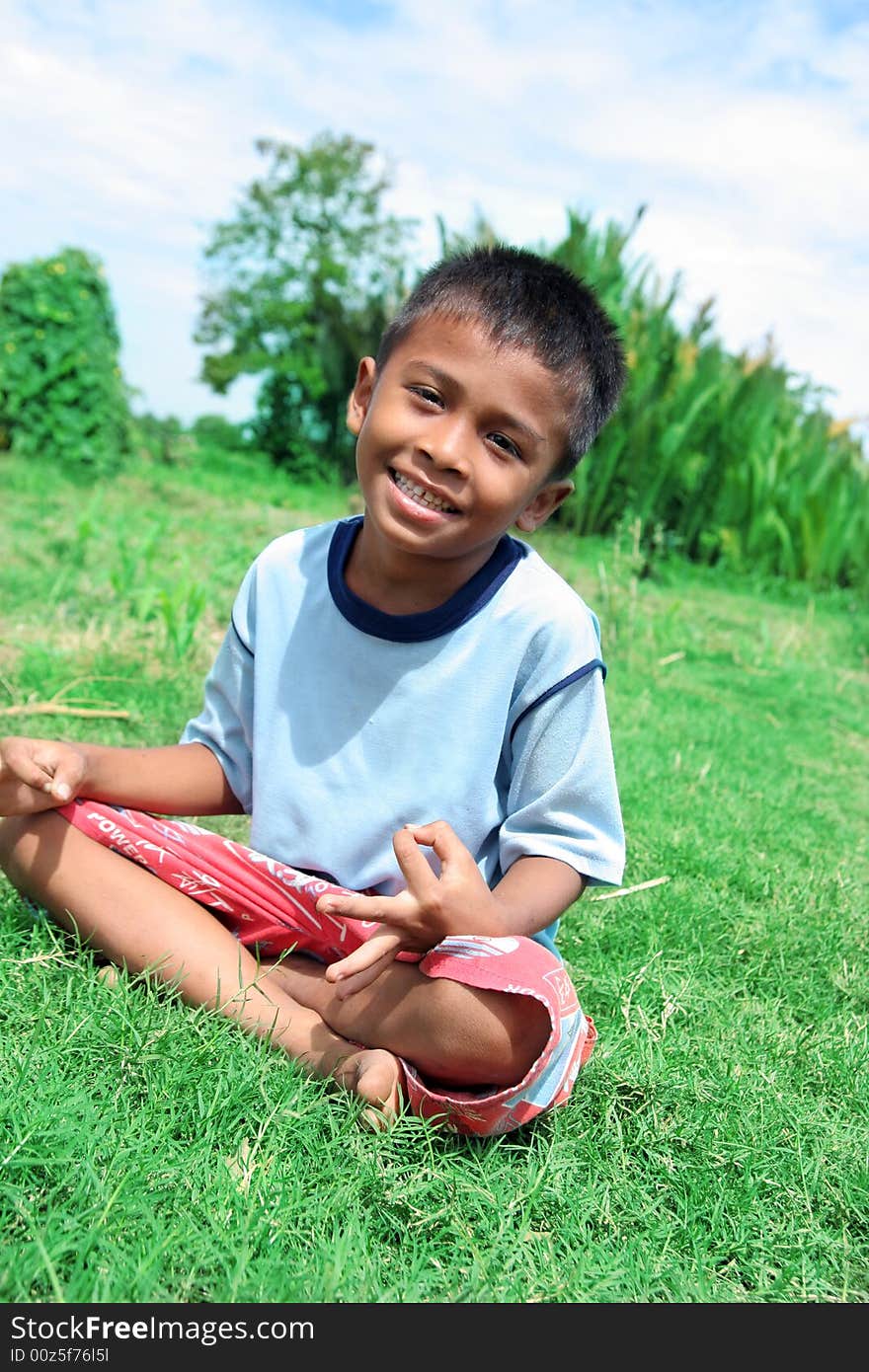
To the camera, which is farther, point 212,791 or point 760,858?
point 760,858

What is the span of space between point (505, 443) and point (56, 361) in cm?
658

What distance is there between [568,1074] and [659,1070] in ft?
0.76

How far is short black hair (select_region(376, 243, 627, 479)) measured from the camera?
6.39 ft

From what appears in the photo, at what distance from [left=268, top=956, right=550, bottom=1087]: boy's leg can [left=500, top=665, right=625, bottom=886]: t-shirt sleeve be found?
1.00 feet

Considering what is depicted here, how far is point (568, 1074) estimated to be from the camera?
176 centimetres

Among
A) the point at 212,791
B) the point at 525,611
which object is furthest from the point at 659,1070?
the point at 212,791

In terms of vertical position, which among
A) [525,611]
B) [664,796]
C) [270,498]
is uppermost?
[525,611]

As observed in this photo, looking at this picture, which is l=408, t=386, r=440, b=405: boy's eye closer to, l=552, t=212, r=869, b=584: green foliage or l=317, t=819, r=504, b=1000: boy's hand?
l=317, t=819, r=504, b=1000: boy's hand

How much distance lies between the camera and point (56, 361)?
7.74 m

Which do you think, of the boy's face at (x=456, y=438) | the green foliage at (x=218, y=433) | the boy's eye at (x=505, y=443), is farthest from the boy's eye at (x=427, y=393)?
the green foliage at (x=218, y=433)

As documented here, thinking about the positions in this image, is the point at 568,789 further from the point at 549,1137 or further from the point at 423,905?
the point at 549,1137

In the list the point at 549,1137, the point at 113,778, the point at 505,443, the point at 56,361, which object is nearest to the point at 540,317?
the point at 505,443

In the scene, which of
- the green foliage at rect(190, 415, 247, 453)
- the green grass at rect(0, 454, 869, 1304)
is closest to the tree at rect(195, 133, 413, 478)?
the green foliage at rect(190, 415, 247, 453)
